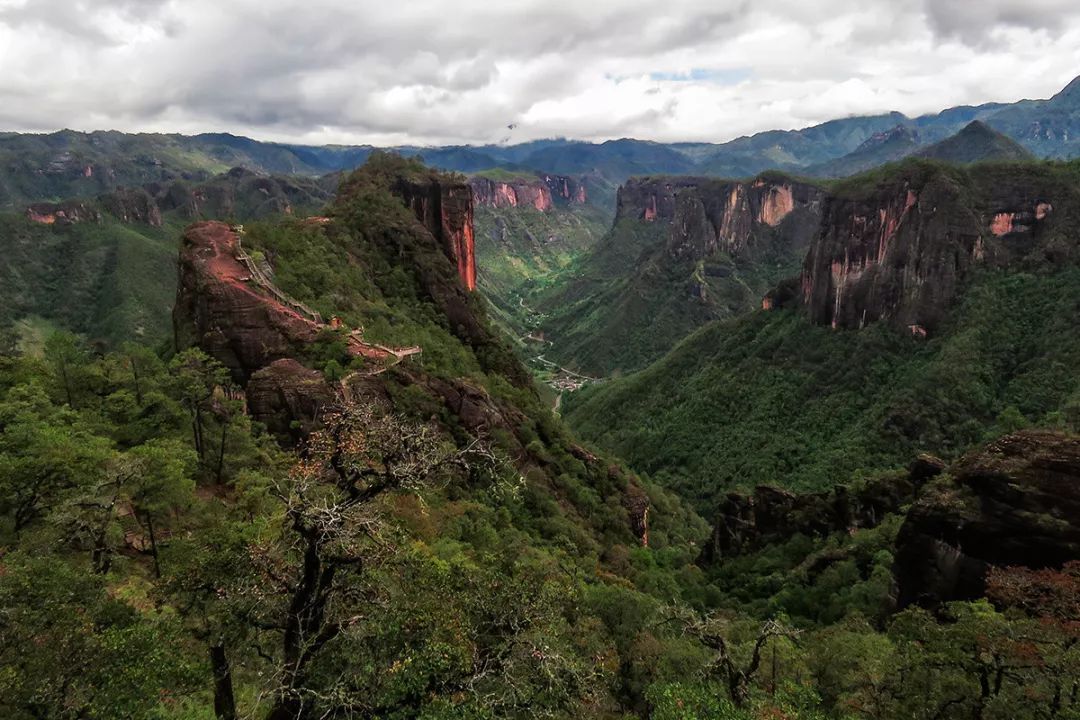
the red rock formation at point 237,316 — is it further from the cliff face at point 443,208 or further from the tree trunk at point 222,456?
the cliff face at point 443,208

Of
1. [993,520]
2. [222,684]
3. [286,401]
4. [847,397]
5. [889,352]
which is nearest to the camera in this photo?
[222,684]

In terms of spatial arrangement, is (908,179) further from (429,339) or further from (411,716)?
(411,716)

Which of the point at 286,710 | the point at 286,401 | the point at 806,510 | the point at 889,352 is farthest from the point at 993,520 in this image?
the point at 889,352

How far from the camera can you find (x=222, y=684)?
13977mm

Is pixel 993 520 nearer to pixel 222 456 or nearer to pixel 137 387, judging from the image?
pixel 222 456

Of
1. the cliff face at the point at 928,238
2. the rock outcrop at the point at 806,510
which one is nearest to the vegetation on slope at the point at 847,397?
the cliff face at the point at 928,238

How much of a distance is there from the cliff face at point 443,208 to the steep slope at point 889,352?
171 ft

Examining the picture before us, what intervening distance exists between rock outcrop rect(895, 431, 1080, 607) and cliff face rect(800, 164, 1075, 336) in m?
87.7

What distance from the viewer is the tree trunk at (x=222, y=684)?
1363 centimetres

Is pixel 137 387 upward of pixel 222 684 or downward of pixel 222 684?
upward

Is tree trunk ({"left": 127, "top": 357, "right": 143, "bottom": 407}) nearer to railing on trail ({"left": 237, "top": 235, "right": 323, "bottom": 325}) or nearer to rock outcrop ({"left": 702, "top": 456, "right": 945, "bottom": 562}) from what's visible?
railing on trail ({"left": 237, "top": 235, "right": 323, "bottom": 325})

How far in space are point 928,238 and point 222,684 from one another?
428ft

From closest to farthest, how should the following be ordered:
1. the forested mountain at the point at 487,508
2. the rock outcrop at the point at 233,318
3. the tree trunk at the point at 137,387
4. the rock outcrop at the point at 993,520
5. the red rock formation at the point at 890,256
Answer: the forested mountain at the point at 487,508
the rock outcrop at the point at 993,520
the tree trunk at the point at 137,387
the rock outcrop at the point at 233,318
the red rock formation at the point at 890,256

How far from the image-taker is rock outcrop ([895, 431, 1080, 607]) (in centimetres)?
3136
